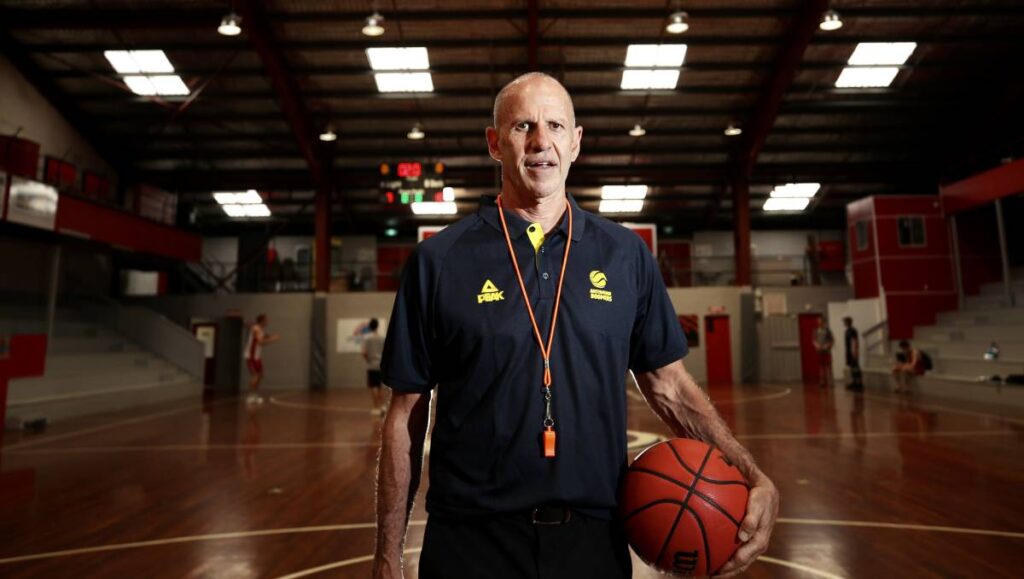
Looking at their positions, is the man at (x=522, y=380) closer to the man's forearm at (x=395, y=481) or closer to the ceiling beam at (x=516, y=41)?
the man's forearm at (x=395, y=481)

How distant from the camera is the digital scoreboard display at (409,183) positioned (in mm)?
12594

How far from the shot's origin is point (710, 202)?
1991 centimetres

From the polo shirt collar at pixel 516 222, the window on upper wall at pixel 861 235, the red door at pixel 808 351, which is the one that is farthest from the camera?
the red door at pixel 808 351

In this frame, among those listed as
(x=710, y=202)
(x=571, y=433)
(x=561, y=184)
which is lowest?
(x=571, y=433)

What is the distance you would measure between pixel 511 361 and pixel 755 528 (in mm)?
646

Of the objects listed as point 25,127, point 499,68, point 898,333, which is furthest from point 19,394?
point 898,333

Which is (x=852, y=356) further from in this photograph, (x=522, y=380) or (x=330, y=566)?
(x=522, y=380)

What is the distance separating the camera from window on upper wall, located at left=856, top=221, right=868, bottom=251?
16.1 m

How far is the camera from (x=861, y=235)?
16312 millimetres

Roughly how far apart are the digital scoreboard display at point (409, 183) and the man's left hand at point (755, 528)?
11.6 metres

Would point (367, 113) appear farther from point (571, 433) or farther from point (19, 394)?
point (571, 433)

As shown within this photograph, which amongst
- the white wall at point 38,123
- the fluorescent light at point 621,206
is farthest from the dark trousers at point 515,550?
the fluorescent light at point 621,206

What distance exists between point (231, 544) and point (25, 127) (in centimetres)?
1399

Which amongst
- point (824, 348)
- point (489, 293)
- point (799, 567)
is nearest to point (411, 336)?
point (489, 293)
